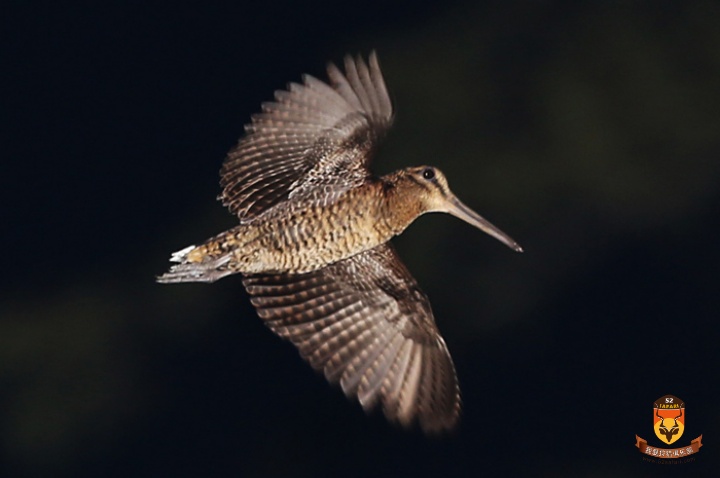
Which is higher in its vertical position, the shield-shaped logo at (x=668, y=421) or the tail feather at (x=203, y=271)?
the tail feather at (x=203, y=271)

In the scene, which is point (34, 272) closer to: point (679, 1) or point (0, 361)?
point (0, 361)

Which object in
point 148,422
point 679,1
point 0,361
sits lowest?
point 148,422

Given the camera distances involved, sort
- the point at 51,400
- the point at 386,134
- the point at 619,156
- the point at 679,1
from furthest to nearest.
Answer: the point at 679,1 → the point at 619,156 → the point at 51,400 → the point at 386,134

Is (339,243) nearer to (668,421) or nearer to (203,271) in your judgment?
(203,271)

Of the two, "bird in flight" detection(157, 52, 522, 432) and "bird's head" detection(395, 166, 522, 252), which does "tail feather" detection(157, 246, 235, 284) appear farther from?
"bird's head" detection(395, 166, 522, 252)

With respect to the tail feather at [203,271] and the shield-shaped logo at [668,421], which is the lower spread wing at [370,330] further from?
the shield-shaped logo at [668,421]

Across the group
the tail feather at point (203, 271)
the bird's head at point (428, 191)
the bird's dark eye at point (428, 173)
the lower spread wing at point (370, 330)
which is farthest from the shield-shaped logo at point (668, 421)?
the tail feather at point (203, 271)

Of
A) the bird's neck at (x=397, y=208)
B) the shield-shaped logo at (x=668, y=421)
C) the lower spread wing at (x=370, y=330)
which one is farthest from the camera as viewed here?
the shield-shaped logo at (x=668, y=421)

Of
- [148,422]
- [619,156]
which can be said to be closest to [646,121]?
[619,156]
